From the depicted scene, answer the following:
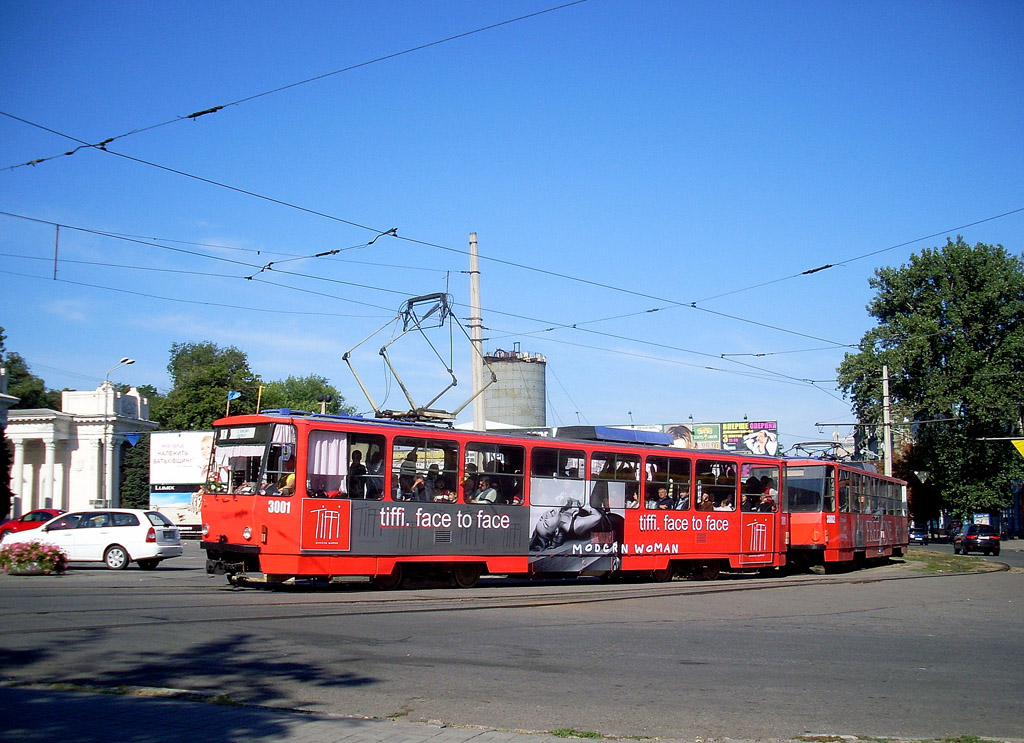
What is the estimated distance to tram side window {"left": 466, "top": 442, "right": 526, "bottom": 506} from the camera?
60.5 ft

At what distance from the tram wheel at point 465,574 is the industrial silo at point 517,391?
6825 cm

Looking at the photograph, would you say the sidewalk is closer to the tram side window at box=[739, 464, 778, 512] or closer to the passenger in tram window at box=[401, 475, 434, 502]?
the passenger in tram window at box=[401, 475, 434, 502]

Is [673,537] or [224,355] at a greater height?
[224,355]

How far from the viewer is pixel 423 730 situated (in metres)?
6.30

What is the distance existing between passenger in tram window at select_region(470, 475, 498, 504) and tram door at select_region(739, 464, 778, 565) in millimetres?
8211

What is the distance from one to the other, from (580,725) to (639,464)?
1508 cm

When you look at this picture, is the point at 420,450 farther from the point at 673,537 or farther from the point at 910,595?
the point at 910,595

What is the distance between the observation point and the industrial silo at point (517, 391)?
3462 inches

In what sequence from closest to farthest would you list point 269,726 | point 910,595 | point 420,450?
point 269,726
point 420,450
point 910,595

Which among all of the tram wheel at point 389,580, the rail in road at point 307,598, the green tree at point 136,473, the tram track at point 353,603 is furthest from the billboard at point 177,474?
the tram wheel at point 389,580

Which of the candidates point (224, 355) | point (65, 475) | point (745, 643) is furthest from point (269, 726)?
point (224, 355)

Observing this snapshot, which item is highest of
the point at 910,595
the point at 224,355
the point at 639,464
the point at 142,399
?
the point at 224,355

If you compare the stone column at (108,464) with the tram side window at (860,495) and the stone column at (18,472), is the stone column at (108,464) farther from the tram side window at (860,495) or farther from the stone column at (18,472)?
the tram side window at (860,495)

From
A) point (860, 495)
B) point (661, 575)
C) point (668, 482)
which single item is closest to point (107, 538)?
point (661, 575)
